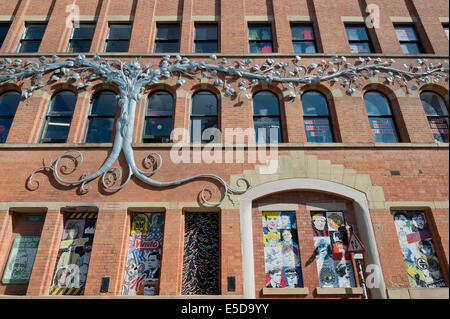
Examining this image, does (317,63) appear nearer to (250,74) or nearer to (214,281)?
(250,74)

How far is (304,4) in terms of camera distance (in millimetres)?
12055

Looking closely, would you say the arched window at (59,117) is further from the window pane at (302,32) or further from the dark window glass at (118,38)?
the window pane at (302,32)

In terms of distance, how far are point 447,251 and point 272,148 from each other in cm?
565

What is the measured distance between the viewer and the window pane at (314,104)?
9711 mm

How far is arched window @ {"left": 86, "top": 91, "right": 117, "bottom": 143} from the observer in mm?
9295

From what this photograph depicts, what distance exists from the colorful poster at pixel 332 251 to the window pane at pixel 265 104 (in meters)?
3.89

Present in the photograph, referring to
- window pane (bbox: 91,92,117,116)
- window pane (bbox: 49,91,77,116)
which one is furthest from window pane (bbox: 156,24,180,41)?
window pane (bbox: 49,91,77,116)

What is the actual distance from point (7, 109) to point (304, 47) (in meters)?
11.8

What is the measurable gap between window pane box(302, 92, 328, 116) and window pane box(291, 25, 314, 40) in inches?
121

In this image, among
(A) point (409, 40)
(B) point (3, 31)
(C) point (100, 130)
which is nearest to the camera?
(C) point (100, 130)

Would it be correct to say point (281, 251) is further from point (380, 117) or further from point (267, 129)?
point (380, 117)

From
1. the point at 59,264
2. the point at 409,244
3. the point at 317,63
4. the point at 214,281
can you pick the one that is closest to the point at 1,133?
the point at 59,264

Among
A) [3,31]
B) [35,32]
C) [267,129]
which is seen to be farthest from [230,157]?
[3,31]

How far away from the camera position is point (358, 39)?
1145 cm
